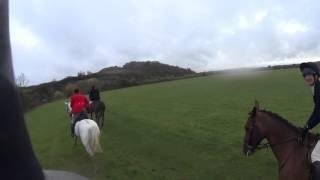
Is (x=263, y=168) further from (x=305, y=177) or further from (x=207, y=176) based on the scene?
(x=305, y=177)

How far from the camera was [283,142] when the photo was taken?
11039mm

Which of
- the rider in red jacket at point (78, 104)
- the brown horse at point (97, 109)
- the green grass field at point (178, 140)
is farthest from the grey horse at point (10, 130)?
the brown horse at point (97, 109)

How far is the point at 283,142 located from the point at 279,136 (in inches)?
7.6

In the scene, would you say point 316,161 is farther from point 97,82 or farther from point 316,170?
point 97,82

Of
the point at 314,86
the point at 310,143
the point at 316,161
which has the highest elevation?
the point at 314,86

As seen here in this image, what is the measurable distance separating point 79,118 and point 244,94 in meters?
31.0

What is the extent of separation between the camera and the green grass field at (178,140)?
19.4 metres

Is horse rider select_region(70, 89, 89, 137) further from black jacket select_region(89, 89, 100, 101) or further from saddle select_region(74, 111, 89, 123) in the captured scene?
black jacket select_region(89, 89, 100, 101)

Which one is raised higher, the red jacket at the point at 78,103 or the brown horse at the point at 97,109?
the red jacket at the point at 78,103

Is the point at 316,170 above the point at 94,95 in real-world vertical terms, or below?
below

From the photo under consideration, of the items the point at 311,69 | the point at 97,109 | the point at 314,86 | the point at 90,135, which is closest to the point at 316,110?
the point at 314,86

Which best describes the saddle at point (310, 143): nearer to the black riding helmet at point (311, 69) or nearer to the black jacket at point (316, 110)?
the black jacket at point (316, 110)

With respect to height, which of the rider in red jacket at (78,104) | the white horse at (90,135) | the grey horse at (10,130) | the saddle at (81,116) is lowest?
the white horse at (90,135)

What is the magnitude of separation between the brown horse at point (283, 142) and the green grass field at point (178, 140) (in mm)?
4681
